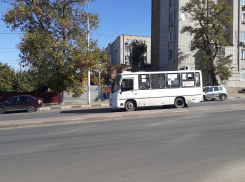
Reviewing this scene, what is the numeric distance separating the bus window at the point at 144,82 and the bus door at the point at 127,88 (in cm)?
60

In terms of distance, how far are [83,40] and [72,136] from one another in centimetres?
1529

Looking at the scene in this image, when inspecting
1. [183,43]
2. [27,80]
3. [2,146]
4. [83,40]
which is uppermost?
[183,43]

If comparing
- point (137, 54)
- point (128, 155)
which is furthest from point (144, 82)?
point (137, 54)

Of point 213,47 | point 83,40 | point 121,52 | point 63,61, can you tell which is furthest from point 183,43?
point 121,52

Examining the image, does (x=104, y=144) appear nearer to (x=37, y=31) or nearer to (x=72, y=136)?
(x=72, y=136)

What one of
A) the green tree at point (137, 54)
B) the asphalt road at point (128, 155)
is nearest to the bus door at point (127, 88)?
the asphalt road at point (128, 155)

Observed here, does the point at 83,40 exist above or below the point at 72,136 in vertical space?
above

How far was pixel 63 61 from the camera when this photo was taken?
19797 mm

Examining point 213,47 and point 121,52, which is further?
point 121,52

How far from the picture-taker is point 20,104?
18281 millimetres

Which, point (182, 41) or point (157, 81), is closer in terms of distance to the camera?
point (157, 81)

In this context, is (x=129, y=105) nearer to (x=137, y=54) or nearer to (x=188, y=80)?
(x=188, y=80)

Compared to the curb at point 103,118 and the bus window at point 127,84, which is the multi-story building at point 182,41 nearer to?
the bus window at point 127,84

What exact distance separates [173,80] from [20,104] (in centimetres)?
1347
